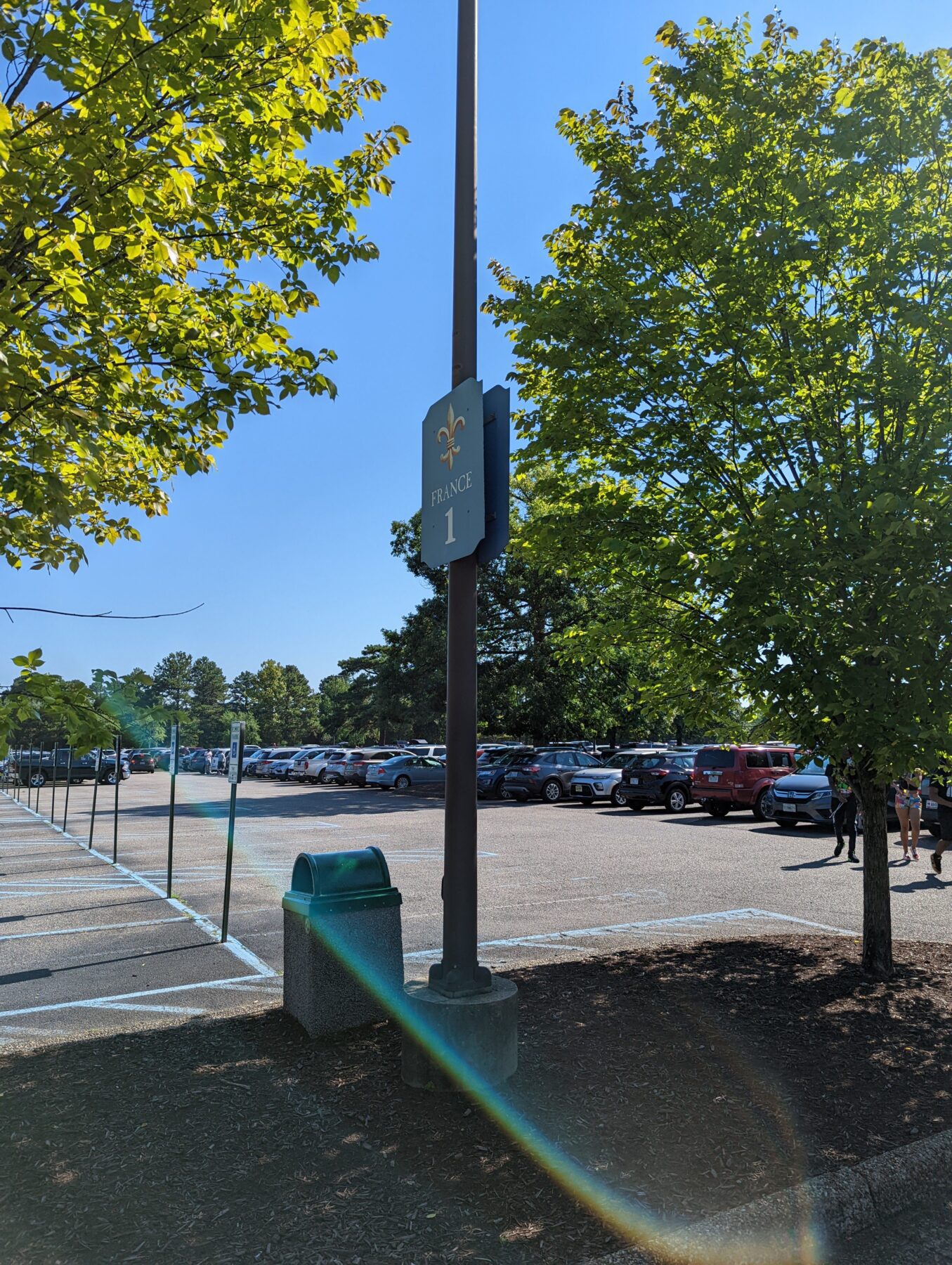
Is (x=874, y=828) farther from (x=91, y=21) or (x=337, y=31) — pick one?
(x=91, y=21)

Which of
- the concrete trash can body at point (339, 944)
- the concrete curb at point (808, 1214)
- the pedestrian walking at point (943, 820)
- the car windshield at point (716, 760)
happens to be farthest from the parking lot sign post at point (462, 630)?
the car windshield at point (716, 760)

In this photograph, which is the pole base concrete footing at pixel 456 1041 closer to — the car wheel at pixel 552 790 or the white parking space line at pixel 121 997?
the white parking space line at pixel 121 997

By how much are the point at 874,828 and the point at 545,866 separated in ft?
23.0

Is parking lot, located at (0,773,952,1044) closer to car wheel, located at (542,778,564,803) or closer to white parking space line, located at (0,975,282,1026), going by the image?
white parking space line, located at (0,975,282,1026)

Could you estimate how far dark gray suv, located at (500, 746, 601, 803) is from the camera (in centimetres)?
2789

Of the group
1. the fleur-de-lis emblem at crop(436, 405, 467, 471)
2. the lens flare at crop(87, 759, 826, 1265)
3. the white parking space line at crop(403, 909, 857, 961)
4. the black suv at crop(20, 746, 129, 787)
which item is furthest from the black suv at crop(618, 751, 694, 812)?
the fleur-de-lis emblem at crop(436, 405, 467, 471)

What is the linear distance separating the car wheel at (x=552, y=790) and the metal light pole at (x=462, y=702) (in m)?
23.7

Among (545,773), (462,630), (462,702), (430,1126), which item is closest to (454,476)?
(462,630)

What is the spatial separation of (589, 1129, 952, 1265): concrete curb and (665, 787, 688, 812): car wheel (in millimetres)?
21201

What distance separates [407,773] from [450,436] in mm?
30604

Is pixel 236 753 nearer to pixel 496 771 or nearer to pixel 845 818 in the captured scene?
pixel 845 818

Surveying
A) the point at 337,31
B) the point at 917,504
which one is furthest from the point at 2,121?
the point at 917,504

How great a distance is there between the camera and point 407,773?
34.6 metres

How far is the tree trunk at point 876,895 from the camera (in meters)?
6.35
